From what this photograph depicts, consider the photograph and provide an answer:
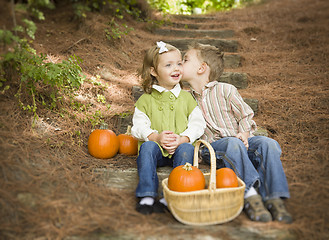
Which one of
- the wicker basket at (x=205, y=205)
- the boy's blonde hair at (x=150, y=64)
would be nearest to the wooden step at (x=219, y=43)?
the boy's blonde hair at (x=150, y=64)

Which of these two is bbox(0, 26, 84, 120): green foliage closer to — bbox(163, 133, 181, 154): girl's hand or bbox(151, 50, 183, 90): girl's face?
bbox(151, 50, 183, 90): girl's face

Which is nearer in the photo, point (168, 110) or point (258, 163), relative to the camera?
point (258, 163)

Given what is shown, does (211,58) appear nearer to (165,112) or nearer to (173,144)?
(165,112)

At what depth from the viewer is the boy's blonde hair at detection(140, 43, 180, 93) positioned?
2551 millimetres

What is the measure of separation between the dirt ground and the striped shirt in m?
0.49

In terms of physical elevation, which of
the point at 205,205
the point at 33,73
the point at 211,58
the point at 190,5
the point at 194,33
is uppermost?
the point at 190,5

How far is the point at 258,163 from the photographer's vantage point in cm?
216

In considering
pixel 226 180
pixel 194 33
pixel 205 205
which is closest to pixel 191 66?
pixel 226 180

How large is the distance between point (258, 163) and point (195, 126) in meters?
0.61

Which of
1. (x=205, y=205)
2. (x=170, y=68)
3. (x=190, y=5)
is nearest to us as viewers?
(x=205, y=205)

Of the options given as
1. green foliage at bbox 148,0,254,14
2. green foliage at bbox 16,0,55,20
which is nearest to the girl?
green foliage at bbox 16,0,55,20

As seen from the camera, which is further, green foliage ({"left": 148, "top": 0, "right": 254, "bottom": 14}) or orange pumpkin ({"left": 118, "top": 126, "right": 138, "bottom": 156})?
green foliage ({"left": 148, "top": 0, "right": 254, "bottom": 14})

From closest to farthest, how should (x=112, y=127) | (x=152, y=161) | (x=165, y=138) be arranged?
1. (x=152, y=161)
2. (x=165, y=138)
3. (x=112, y=127)

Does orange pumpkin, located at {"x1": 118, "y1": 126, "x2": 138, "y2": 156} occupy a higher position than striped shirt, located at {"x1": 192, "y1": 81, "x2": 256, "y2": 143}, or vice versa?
striped shirt, located at {"x1": 192, "y1": 81, "x2": 256, "y2": 143}
